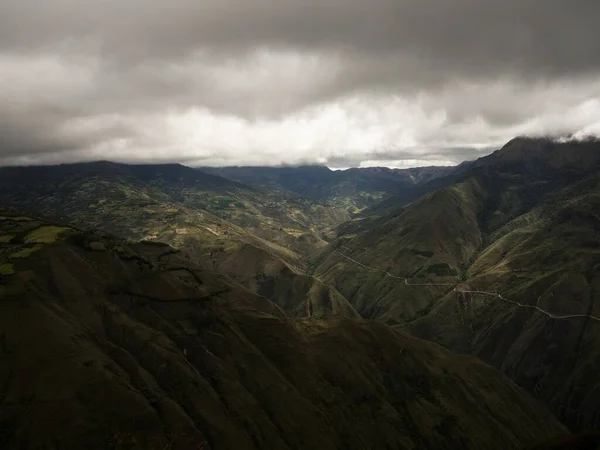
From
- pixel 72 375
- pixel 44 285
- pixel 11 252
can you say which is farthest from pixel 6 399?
pixel 11 252

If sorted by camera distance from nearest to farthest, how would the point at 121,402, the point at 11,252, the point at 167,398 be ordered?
the point at 121,402 < the point at 167,398 < the point at 11,252

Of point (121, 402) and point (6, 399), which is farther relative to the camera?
point (121, 402)

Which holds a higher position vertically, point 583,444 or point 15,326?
point 15,326

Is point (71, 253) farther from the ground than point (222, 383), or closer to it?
farther from the ground

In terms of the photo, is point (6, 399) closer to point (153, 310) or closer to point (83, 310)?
point (83, 310)

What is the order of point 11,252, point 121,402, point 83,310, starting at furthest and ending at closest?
point 11,252 → point 83,310 → point 121,402

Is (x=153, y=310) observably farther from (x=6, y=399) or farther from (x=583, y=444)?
(x=583, y=444)

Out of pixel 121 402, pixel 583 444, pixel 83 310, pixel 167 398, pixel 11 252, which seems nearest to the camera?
pixel 583 444

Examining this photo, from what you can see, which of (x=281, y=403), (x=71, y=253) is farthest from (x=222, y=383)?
(x=71, y=253)

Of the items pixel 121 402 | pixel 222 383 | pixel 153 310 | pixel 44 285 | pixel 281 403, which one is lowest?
pixel 281 403
